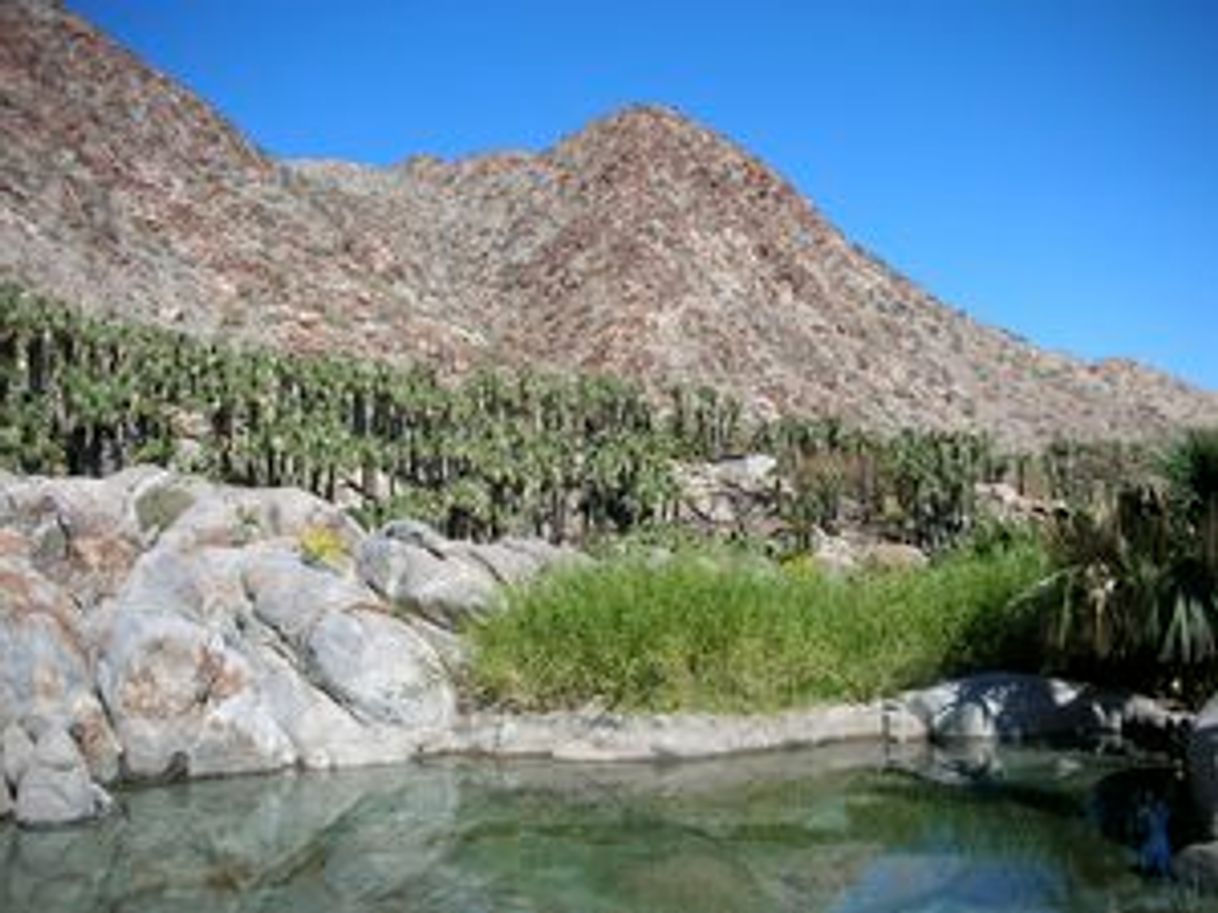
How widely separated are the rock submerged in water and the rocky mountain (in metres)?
77.9

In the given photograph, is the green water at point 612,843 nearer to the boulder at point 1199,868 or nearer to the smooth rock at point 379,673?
the boulder at point 1199,868

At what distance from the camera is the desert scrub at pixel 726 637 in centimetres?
2661

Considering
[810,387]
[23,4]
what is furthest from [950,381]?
[23,4]

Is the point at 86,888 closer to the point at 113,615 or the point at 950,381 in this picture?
the point at 113,615

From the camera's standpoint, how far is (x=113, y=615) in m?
26.0

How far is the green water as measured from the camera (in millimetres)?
17109

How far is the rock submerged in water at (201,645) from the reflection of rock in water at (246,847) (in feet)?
2.98

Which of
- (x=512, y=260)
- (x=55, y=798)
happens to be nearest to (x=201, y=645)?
(x=55, y=798)

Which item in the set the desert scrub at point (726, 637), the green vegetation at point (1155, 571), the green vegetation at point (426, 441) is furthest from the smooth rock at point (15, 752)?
the green vegetation at point (426, 441)

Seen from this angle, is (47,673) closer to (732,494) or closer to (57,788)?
(57,788)

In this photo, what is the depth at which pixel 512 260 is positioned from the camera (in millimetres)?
161000

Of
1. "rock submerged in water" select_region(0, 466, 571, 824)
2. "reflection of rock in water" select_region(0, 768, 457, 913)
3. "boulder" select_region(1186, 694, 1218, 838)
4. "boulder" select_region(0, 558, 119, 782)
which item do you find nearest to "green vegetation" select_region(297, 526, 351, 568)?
"rock submerged in water" select_region(0, 466, 571, 824)

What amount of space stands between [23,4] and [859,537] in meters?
107

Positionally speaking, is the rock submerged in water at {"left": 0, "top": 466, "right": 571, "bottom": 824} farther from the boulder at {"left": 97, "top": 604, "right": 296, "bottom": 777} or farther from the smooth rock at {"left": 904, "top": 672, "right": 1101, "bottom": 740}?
the smooth rock at {"left": 904, "top": 672, "right": 1101, "bottom": 740}
